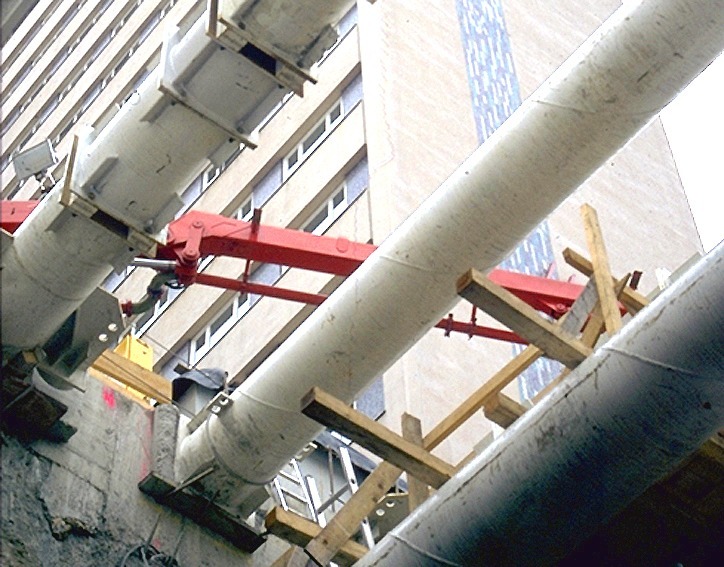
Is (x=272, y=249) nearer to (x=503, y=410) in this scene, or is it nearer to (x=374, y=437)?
(x=503, y=410)

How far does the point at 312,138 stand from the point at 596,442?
17595 mm

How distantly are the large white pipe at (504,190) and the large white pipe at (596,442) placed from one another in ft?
4.64

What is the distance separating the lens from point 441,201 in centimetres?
977

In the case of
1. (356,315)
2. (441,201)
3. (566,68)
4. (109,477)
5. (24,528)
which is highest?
(566,68)

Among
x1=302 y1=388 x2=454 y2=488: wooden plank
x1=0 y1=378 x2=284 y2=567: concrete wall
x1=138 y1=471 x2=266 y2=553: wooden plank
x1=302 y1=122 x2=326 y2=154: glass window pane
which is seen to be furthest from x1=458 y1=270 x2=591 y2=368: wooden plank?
x1=302 y1=122 x2=326 y2=154: glass window pane

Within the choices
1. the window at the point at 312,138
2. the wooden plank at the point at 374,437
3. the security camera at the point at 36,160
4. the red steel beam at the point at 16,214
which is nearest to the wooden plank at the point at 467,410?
the wooden plank at the point at 374,437

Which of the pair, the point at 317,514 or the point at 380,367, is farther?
Answer: the point at 317,514

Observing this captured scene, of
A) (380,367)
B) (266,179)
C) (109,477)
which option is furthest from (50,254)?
(266,179)

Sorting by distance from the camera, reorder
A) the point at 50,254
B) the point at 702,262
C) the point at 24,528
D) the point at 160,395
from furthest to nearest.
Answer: the point at 160,395, the point at 50,254, the point at 24,528, the point at 702,262

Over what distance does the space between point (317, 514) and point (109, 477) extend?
6.60ft

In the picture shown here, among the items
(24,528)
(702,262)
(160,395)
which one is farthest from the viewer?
(160,395)

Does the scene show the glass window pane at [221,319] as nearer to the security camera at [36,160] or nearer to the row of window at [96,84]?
the row of window at [96,84]

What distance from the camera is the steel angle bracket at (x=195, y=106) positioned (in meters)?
9.82

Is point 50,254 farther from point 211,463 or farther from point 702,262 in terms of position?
point 702,262
